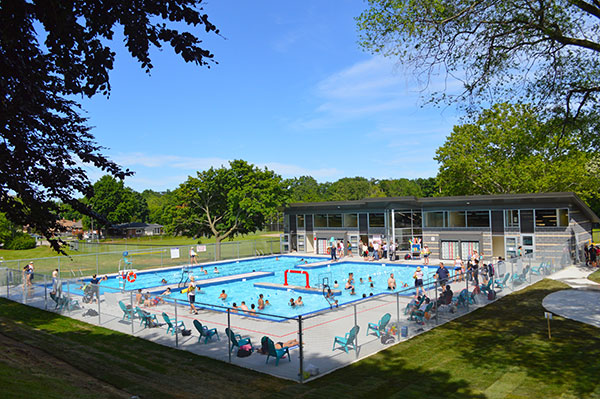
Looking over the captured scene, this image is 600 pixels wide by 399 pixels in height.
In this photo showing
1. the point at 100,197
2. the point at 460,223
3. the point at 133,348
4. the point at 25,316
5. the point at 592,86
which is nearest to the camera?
the point at 592,86

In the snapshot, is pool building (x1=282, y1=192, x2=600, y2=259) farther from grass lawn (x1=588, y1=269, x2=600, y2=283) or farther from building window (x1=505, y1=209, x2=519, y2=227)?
grass lawn (x1=588, y1=269, x2=600, y2=283)

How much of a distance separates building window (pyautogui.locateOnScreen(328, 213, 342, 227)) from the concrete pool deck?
23.0m

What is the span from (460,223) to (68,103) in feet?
105

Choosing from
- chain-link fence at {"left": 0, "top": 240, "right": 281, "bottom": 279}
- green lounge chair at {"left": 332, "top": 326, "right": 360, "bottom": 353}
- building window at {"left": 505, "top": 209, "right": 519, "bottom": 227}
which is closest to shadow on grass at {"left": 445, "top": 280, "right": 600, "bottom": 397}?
green lounge chair at {"left": 332, "top": 326, "right": 360, "bottom": 353}

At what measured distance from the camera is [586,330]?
14.5 m

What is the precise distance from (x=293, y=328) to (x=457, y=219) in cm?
2406

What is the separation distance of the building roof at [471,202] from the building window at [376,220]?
84cm

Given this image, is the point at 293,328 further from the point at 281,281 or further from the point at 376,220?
the point at 376,220

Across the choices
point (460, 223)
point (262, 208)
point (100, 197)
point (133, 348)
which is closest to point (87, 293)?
point (133, 348)

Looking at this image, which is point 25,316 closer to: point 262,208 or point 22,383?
point 22,383

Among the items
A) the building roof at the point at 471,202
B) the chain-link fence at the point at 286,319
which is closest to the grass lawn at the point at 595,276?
the chain-link fence at the point at 286,319

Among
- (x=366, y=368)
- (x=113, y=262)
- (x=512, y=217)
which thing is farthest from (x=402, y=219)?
(x=366, y=368)

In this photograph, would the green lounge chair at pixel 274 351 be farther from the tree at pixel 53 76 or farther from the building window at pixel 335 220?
the building window at pixel 335 220

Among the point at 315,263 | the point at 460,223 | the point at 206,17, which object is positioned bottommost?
the point at 315,263
